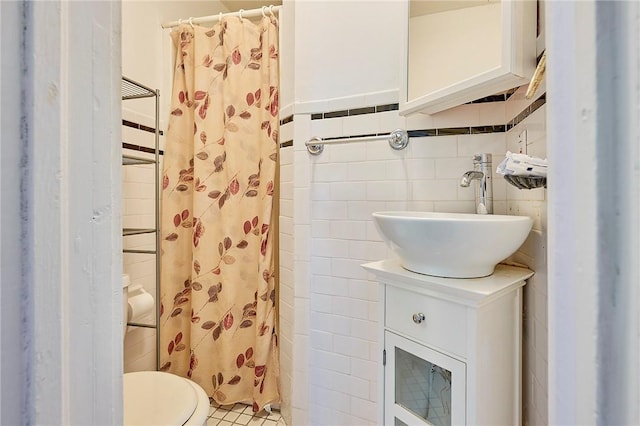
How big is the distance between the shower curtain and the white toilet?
0.54 meters

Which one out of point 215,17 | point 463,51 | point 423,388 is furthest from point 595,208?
point 215,17

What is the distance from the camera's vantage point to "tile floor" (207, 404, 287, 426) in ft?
5.41

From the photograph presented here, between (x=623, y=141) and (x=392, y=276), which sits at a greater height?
(x=623, y=141)

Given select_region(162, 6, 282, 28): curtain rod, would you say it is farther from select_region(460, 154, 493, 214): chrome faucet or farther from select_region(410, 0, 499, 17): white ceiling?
select_region(460, 154, 493, 214): chrome faucet

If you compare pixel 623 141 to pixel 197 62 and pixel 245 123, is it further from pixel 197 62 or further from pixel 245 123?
pixel 197 62

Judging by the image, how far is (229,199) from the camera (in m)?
1.73

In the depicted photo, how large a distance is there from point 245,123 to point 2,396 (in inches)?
63.1

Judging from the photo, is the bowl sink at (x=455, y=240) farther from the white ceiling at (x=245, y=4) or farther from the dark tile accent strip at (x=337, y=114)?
the white ceiling at (x=245, y=4)

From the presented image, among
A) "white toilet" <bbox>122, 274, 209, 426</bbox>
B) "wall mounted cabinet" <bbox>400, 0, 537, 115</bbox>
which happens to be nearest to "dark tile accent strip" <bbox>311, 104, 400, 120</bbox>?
"wall mounted cabinet" <bbox>400, 0, 537, 115</bbox>

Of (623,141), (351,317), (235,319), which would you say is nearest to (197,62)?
(235,319)

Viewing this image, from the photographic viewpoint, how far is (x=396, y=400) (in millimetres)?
1013

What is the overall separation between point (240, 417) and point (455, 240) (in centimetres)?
151

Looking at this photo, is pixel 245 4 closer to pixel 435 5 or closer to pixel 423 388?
pixel 435 5

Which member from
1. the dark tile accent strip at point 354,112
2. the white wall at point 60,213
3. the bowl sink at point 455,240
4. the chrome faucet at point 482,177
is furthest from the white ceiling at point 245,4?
the white wall at point 60,213
